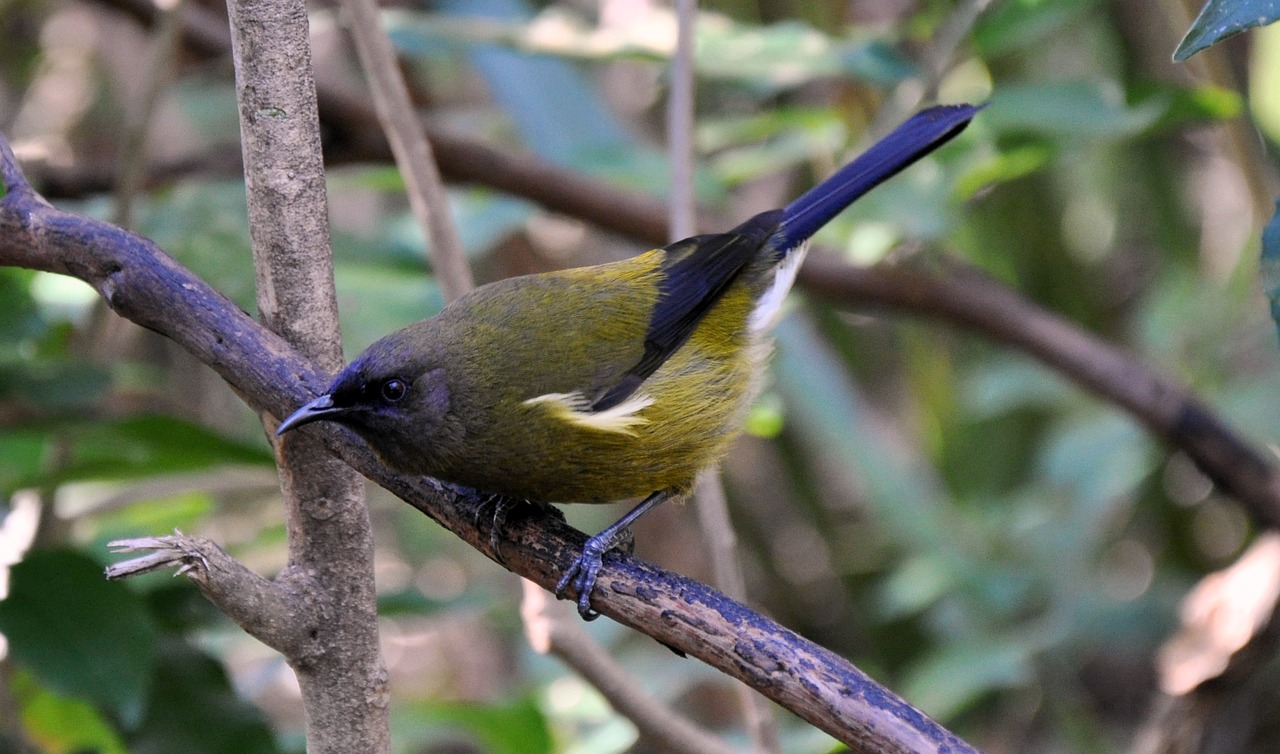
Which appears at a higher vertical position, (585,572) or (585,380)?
(585,380)

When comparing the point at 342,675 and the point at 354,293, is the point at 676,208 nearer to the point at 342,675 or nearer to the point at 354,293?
the point at 354,293

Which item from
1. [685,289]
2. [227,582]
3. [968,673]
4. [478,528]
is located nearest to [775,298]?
Result: [685,289]

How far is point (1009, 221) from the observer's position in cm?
588

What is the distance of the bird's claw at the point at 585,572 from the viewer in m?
2.03

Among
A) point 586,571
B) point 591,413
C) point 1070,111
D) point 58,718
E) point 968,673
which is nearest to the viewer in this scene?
point 586,571

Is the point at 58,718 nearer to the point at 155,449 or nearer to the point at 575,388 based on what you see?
the point at 155,449

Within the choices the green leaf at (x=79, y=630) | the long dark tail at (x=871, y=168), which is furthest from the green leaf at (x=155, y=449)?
the long dark tail at (x=871, y=168)

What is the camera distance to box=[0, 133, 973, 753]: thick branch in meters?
1.63

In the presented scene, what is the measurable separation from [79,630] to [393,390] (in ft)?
2.52

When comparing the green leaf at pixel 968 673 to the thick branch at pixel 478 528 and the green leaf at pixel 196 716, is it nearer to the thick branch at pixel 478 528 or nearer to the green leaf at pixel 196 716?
the thick branch at pixel 478 528

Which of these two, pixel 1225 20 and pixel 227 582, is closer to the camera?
pixel 1225 20

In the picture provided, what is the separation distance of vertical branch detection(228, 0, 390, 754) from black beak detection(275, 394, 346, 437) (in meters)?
0.05

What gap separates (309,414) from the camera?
1936mm

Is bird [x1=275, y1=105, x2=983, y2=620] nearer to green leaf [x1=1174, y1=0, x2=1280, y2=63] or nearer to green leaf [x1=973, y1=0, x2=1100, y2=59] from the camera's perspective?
green leaf [x1=973, y1=0, x2=1100, y2=59]
